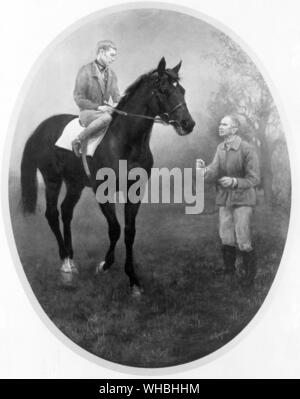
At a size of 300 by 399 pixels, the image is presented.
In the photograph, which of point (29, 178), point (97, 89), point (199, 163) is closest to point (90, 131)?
point (97, 89)

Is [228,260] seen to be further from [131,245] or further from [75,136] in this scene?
[75,136]

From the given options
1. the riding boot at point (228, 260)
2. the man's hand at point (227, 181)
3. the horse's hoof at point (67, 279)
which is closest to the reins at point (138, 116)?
the man's hand at point (227, 181)

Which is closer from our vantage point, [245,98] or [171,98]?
[171,98]

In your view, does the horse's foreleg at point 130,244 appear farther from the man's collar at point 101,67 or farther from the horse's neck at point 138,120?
the man's collar at point 101,67

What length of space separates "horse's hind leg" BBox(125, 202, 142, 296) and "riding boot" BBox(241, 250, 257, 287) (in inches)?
29.6

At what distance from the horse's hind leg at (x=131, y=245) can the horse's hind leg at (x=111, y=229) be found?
7cm

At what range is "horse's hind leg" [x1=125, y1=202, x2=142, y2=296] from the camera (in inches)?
127

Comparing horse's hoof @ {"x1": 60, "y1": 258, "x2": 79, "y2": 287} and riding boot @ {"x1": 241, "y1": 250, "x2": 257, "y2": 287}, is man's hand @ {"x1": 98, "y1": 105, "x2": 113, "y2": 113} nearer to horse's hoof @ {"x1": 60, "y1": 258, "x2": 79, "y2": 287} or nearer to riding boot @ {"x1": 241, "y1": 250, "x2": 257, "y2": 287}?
horse's hoof @ {"x1": 60, "y1": 258, "x2": 79, "y2": 287}

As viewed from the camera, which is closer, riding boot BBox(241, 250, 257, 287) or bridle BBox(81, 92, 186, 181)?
bridle BBox(81, 92, 186, 181)

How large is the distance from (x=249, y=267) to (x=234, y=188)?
572 mm

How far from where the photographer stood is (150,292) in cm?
323

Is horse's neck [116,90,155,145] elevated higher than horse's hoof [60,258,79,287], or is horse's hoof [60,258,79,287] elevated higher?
horse's neck [116,90,155,145]

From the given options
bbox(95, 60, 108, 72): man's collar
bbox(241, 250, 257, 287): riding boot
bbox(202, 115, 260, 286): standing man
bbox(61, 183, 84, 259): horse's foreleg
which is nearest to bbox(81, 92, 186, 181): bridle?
bbox(61, 183, 84, 259): horse's foreleg
